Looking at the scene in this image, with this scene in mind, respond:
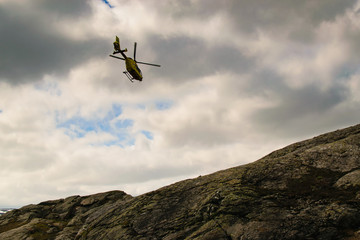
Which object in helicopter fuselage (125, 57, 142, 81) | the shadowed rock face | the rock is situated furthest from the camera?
helicopter fuselage (125, 57, 142, 81)

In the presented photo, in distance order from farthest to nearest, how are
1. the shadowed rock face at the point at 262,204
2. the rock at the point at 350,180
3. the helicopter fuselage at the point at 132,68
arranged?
1. the helicopter fuselage at the point at 132,68
2. the rock at the point at 350,180
3. the shadowed rock face at the point at 262,204

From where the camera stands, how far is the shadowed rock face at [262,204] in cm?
1520

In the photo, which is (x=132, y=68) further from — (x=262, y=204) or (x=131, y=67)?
(x=262, y=204)

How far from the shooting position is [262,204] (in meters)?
17.9

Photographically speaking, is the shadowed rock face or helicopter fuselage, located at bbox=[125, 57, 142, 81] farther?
helicopter fuselage, located at bbox=[125, 57, 142, 81]

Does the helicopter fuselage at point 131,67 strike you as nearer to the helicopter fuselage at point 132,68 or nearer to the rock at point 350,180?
the helicopter fuselage at point 132,68

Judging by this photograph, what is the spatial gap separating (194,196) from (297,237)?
1019 centimetres

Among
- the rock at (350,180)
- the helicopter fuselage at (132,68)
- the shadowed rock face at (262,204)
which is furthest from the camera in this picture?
the helicopter fuselage at (132,68)

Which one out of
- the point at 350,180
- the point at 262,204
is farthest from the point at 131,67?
the point at 350,180

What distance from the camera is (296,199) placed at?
57.4ft

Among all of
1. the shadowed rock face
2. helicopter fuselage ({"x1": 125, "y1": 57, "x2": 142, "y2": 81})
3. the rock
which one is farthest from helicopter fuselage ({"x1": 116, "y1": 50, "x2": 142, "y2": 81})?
the rock

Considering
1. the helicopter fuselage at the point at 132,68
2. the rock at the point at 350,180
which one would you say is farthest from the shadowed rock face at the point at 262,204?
the helicopter fuselage at the point at 132,68

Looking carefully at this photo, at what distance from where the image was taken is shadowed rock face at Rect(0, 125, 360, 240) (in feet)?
49.9

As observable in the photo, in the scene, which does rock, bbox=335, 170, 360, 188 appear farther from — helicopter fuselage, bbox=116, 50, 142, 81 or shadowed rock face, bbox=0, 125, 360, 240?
helicopter fuselage, bbox=116, 50, 142, 81
